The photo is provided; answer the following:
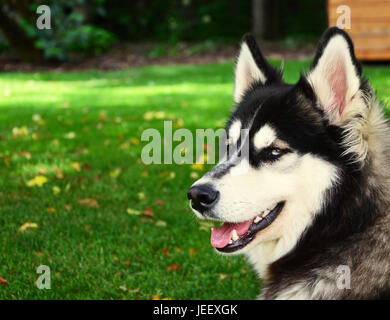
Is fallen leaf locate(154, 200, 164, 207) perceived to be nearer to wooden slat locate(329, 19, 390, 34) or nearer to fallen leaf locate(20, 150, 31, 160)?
fallen leaf locate(20, 150, 31, 160)

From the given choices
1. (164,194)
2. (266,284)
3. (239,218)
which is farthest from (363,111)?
(164,194)

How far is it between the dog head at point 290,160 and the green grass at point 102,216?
1.09 metres

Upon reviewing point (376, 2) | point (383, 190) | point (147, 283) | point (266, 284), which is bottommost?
point (147, 283)

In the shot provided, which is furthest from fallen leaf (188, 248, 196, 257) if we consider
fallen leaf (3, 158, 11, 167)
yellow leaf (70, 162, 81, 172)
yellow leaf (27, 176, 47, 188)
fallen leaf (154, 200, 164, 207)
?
fallen leaf (3, 158, 11, 167)

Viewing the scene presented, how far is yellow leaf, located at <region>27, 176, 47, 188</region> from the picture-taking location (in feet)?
18.7

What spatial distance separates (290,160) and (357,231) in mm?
522

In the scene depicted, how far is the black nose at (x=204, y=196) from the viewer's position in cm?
279

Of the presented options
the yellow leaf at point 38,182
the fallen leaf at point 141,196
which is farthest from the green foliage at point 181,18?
the fallen leaf at point 141,196

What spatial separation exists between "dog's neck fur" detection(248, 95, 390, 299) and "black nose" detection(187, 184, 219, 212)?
1.82 ft

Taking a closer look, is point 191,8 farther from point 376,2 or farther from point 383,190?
point 383,190

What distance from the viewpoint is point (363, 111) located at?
8.66ft

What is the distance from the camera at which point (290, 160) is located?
2793 mm

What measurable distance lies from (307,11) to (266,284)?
24814mm

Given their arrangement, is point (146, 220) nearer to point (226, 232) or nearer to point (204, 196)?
point (226, 232)
